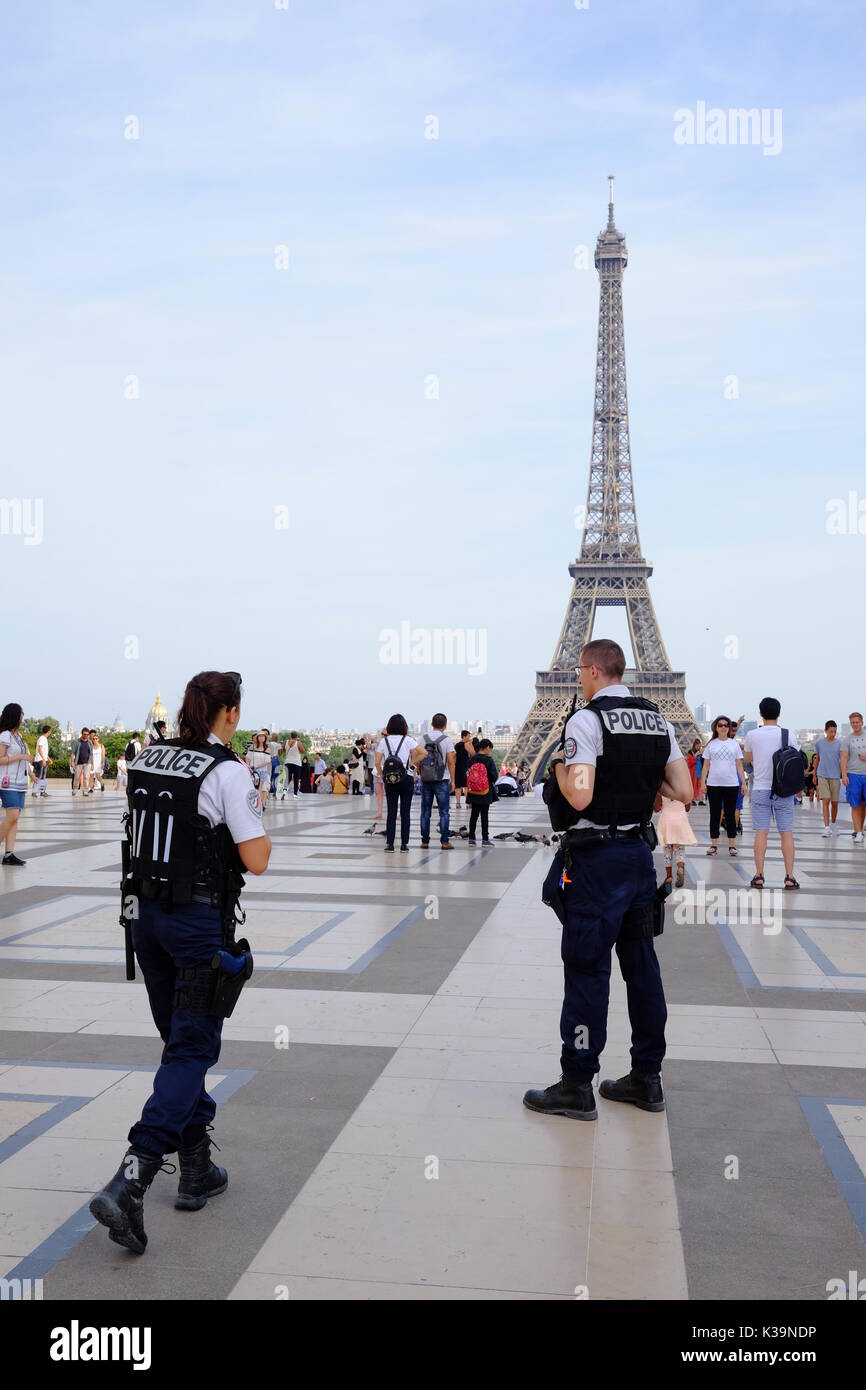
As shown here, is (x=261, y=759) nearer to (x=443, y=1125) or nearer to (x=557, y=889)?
(x=557, y=889)

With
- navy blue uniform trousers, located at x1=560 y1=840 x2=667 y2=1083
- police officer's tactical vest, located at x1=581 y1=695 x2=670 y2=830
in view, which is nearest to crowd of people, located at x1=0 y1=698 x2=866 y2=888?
police officer's tactical vest, located at x1=581 y1=695 x2=670 y2=830

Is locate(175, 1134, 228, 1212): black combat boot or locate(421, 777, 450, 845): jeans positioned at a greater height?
locate(421, 777, 450, 845): jeans

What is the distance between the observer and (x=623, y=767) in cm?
476

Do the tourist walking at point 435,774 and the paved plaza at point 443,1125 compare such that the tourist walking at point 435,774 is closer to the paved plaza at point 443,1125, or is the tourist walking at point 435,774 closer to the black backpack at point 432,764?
the black backpack at point 432,764

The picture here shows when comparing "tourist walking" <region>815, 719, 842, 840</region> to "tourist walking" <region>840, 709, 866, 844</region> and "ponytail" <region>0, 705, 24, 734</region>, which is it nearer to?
"tourist walking" <region>840, 709, 866, 844</region>

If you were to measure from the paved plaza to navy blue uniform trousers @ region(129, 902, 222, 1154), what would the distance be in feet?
1.01

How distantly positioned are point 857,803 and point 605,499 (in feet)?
201

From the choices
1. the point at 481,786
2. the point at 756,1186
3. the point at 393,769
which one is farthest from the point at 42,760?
A: the point at 756,1186

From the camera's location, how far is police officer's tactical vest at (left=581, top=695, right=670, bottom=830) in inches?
187

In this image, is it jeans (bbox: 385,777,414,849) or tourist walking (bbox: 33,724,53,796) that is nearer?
jeans (bbox: 385,777,414,849)

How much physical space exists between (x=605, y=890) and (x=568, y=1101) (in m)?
0.84

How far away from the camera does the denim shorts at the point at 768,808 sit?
1086cm
